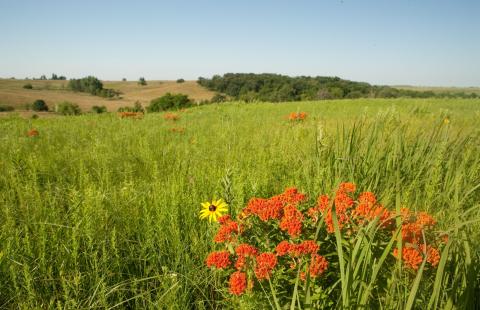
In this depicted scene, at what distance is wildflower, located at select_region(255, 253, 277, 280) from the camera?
1152 millimetres

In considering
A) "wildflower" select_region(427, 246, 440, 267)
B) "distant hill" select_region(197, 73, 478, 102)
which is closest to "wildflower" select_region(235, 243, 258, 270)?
"wildflower" select_region(427, 246, 440, 267)

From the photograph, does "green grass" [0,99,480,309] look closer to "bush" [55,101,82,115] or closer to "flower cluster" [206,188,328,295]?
"flower cluster" [206,188,328,295]

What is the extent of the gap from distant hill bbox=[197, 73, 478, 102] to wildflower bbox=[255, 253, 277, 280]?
3778cm

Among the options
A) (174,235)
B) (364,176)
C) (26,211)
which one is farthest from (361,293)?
(26,211)

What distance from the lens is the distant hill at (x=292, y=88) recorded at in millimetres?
42031

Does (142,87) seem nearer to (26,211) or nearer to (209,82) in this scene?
(209,82)

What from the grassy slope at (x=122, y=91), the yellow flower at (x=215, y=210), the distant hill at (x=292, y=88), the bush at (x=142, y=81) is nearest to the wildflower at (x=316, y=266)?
the yellow flower at (x=215, y=210)

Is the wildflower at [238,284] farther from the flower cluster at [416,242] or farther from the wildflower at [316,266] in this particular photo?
the flower cluster at [416,242]

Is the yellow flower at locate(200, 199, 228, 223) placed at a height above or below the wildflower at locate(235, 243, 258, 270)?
below

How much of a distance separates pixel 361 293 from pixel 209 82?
228 feet

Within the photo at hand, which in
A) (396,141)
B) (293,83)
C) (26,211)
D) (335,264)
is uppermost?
(293,83)

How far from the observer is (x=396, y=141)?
288 cm

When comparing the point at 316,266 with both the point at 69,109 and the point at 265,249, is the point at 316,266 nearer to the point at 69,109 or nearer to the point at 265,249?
the point at 265,249

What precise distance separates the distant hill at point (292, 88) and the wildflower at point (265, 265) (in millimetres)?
37780
